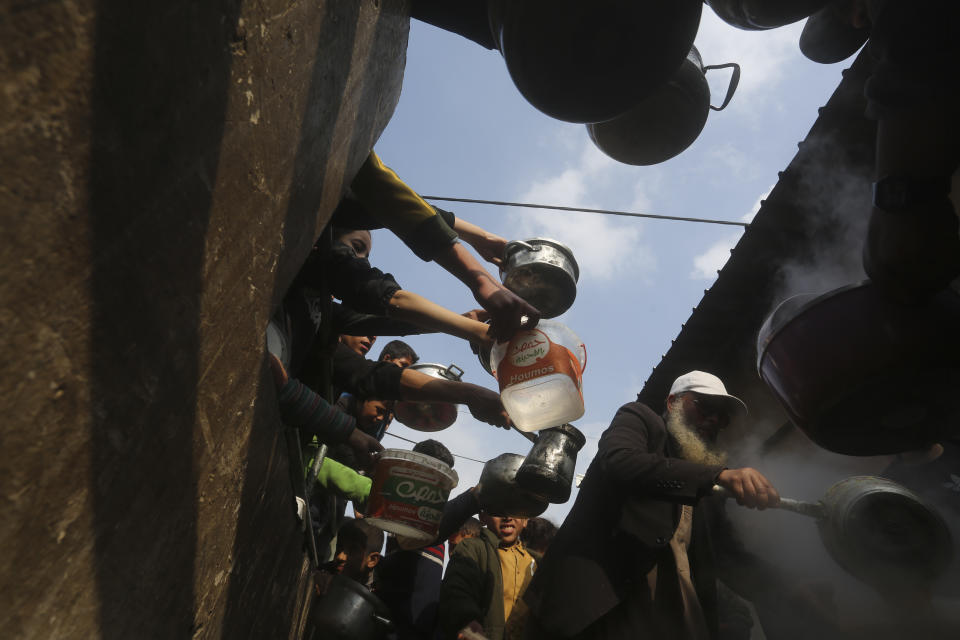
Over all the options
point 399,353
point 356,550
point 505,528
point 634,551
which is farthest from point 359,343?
point 634,551

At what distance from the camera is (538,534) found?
15.1ft

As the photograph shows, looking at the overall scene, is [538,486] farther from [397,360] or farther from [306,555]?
[397,360]

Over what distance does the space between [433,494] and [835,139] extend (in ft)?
11.1

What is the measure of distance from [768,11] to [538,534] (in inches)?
157

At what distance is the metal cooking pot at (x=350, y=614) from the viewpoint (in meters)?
2.79

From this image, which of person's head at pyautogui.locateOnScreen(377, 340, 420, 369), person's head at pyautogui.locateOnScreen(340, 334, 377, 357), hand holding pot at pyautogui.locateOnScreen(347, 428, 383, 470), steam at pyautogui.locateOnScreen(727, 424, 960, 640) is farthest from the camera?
person's head at pyautogui.locateOnScreen(377, 340, 420, 369)

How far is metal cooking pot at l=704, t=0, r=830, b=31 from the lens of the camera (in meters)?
1.90

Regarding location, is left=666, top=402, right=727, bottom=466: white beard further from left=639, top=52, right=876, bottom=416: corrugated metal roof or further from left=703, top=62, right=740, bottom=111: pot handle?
left=703, top=62, right=740, bottom=111: pot handle

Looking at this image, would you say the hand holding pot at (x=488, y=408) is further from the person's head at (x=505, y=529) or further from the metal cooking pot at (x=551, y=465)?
the person's head at (x=505, y=529)

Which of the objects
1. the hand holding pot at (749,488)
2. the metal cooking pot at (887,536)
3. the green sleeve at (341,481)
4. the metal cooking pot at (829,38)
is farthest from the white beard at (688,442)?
the metal cooking pot at (829,38)

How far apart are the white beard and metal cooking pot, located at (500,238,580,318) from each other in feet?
3.25

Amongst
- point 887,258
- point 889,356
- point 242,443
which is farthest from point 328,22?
point 889,356

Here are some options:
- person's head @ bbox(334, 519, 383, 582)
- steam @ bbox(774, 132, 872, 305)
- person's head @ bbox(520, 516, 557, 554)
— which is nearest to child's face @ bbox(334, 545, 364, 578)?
person's head @ bbox(334, 519, 383, 582)

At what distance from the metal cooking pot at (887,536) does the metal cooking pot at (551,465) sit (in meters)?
1.07
